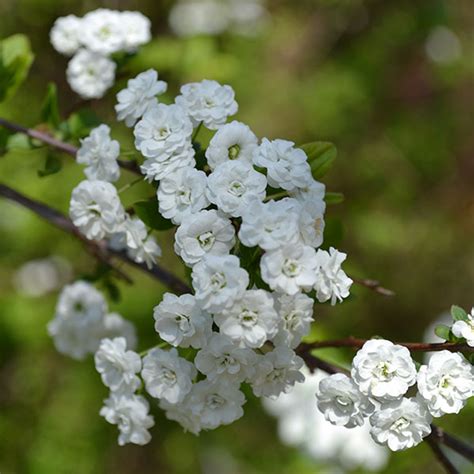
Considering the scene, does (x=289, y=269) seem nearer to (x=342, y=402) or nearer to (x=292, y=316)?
(x=292, y=316)

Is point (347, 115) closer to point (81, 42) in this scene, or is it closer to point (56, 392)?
point (56, 392)

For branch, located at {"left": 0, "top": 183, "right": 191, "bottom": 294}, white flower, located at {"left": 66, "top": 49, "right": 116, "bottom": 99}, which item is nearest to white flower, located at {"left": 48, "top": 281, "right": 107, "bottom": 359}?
branch, located at {"left": 0, "top": 183, "right": 191, "bottom": 294}

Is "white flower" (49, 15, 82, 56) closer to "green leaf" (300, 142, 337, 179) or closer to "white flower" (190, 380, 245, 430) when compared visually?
"green leaf" (300, 142, 337, 179)

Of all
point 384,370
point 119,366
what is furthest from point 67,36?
point 384,370

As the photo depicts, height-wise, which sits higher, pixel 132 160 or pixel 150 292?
pixel 132 160

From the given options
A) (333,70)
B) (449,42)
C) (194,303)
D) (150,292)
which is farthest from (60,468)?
(449,42)

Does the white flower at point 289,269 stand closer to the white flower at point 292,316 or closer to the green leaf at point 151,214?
the white flower at point 292,316
